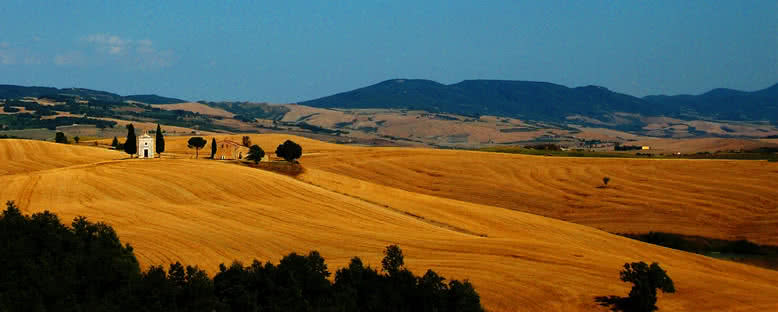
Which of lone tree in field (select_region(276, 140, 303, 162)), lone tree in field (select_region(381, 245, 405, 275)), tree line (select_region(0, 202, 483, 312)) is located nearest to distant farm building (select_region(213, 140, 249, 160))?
lone tree in field (select_region(276, 140, 303, 162))

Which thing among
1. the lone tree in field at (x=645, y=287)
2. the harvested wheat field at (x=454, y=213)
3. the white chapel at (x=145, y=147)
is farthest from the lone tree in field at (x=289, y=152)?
the lone tree in field at (x=645, y=287)

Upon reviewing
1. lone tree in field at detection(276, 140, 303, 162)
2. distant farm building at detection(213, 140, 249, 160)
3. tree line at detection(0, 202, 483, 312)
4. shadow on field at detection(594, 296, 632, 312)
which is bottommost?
shadow on field at detection(594, 296, 632, 312)

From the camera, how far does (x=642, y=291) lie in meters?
33.8

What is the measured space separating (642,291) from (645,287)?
0.31 m

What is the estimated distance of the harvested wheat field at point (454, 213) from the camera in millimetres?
40469

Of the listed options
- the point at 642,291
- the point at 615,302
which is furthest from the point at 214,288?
the point at 642,291

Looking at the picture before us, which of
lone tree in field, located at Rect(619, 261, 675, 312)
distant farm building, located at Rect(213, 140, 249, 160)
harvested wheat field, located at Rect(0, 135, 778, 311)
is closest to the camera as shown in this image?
lone tree in field, located at Rect(619, 261, 675, 312)

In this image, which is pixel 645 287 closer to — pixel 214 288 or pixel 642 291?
pixel 642 291

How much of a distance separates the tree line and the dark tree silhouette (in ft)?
31.3

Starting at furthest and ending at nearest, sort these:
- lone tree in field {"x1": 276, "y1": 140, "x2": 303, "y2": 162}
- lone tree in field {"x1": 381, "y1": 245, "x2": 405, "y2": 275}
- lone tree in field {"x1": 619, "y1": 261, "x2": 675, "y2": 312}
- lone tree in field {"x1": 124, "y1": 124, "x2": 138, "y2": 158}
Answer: lone tree in field {"x1": 124, "y1": 124, "x2": 138, "y2": 158}, lone tree in field {"x1": 276, "y1": 140, "x2": 303, "y2": 162}, lone tree in field {"x1": 619, "y1": 261, "x2": 675, "y2": 312}, lone tree in field {"x1": 381, "y1": 245, "x2": 405, "y2": 275}

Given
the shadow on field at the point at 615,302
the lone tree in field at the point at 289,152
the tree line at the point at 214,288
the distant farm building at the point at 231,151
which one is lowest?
the shadow on field at the point at 615,302

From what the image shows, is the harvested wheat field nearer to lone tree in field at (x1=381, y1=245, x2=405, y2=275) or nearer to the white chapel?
lone tree in field at (x1=381, y1=245, x2=405, y2=275)

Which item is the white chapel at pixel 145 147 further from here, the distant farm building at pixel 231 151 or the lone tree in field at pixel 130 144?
the distant farm building at pixel 231 151

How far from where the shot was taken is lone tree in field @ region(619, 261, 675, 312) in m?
33.6
